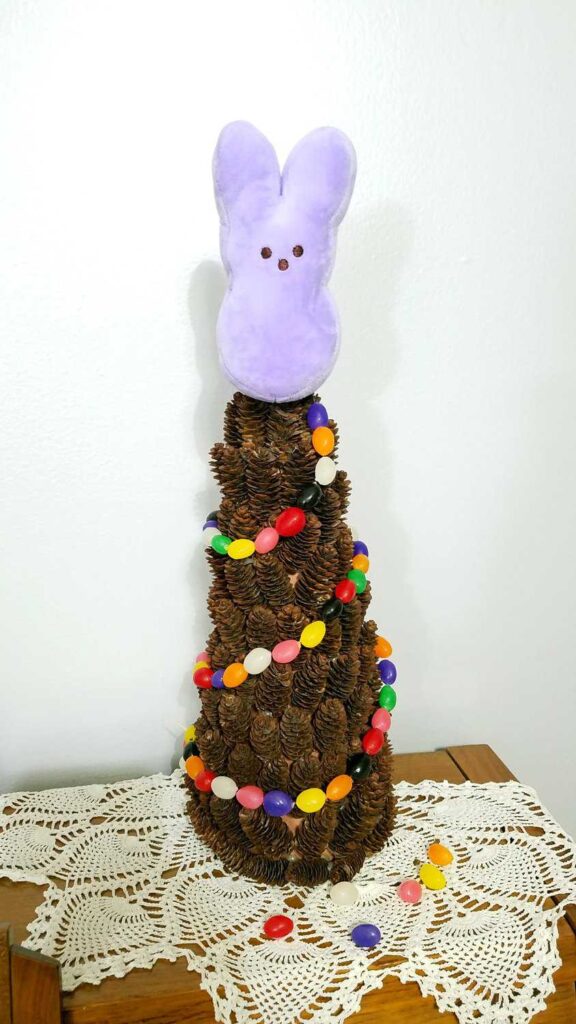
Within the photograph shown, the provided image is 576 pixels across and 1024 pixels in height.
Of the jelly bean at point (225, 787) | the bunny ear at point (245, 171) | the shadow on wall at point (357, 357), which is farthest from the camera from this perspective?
the shadow on wall at point (357, 357)

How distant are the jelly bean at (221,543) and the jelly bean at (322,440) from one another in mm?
116

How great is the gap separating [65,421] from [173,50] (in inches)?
15.8

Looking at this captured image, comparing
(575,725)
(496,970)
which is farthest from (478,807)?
(575,725)

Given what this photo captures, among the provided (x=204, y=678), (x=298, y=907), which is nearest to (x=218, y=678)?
(x=204, y=678)

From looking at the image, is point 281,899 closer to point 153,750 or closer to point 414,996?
point 414,996

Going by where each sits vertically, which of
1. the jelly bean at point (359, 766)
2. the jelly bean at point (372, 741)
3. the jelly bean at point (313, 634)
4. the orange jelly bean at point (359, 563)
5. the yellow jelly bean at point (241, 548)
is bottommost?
the jelly bean at point (359, 766)

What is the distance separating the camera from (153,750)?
943 mm

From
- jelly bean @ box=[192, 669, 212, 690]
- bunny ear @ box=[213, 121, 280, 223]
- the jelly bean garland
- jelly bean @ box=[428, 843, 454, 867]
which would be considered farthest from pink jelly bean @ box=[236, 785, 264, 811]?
bunny ear @ box=[213, 121, 280, 223]

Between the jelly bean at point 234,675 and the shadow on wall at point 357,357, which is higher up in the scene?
the shadow on wall at point 357,357

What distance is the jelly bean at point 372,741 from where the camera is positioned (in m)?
0.71

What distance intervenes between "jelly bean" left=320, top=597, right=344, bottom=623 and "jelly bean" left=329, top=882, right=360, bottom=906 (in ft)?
0.87

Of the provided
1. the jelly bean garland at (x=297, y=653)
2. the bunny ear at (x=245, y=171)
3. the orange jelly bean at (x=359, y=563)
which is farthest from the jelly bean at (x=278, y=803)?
the bunny ear at (x=245, y=171)

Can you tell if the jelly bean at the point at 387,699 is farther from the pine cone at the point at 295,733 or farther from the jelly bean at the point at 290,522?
the jelly bean at the point at 290,522

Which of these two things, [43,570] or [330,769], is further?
[43,570]
